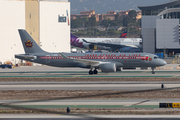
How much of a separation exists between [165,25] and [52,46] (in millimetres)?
42182

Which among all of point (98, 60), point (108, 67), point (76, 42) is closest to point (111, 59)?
point (98, 60)

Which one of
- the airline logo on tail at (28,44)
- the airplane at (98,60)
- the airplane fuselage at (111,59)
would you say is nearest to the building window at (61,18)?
the airline logo on tail at (28,44)

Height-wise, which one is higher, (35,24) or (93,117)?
(35,24)

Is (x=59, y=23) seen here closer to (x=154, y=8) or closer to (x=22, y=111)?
(x=154, y=8)

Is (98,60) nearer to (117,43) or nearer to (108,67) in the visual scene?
(108,67)

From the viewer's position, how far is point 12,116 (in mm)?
16562

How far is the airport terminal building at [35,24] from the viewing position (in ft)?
239

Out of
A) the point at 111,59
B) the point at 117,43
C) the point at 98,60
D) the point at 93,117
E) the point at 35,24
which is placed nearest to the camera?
the point at 93,117

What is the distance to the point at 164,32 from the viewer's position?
9344cm

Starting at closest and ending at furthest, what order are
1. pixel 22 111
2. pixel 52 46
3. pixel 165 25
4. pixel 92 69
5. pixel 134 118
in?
pixel 134 118, pixel 22 111, pixel 92 69, pixel 52 46, pixel 165 25

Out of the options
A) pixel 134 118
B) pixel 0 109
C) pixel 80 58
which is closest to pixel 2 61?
pixel 80 58

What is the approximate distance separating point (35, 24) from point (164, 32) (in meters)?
46.3

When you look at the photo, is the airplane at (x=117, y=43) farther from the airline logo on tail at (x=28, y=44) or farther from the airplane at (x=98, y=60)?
the airline logo on tail at (x=28, y=44)

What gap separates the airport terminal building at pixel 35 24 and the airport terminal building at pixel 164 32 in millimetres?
34435
